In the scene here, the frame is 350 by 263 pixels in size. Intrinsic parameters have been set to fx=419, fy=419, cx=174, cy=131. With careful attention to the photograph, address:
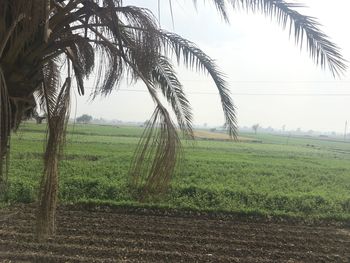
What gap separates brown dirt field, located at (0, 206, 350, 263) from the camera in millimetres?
6926

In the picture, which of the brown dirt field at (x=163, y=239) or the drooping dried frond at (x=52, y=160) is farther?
the brown dirt field at (x=163, y=239)

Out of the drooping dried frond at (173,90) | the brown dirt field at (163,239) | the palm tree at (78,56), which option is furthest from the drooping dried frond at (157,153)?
the brown dirt field at (163,239)

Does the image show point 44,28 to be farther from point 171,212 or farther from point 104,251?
point 171,212

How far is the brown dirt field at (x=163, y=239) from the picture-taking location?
22.7 feet

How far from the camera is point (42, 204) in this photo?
3.81 meters

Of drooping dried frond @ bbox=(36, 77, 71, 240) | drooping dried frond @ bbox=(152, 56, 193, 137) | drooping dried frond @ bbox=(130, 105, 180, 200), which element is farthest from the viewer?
drooping dried frond @ bbox=(152, 56, 193, 137)

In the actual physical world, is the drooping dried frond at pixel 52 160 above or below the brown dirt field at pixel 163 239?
above

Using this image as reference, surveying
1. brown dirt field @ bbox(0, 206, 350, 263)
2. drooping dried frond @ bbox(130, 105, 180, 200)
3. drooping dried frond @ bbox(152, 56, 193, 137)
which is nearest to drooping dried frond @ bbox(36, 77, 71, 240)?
drooping dried frond @ bbox(130, 105, 180, 200)

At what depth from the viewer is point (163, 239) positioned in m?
8.18

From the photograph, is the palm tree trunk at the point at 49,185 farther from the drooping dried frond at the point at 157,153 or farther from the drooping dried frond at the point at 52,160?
the drooping dried frond at the point at 157,153

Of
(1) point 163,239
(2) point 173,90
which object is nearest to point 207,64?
(2) point 173,90

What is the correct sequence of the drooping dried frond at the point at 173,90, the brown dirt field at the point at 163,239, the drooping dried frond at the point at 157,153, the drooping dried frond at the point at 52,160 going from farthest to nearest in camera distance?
the brown dirt field at the point at 163,239
the drooping dried frond at the point at 173,90
the drooping dried frond at the point at 52,160
the drooping dried frond at the point at 157,153

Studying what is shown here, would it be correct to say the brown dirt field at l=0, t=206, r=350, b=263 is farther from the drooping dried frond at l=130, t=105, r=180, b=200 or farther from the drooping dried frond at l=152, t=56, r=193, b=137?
the drooping dried frond at l=130, t=105, r=180, b=200

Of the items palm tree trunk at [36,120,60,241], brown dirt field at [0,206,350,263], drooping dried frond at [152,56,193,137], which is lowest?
brown dirt field at [0,206,350,263]
